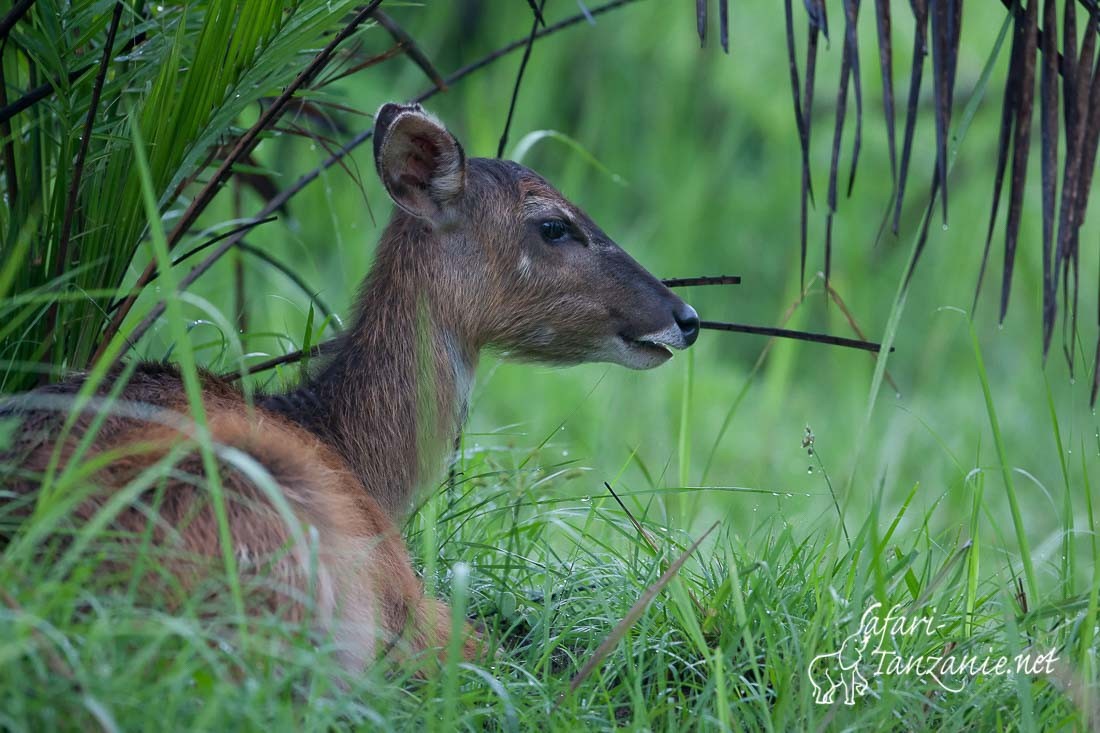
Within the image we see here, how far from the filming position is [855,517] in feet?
23.1

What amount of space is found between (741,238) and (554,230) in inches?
206

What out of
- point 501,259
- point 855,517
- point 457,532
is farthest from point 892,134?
point 855,517

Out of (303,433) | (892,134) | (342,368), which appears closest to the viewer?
(892,134)

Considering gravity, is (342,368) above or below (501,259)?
below

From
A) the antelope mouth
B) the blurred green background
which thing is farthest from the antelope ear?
the blurred green background

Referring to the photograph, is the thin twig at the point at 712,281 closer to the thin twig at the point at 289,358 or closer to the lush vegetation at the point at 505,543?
the lush vegetation at the point at 505,543

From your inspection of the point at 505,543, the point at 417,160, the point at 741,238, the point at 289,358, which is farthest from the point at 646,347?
the point at 741,238

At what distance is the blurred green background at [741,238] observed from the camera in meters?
7.69

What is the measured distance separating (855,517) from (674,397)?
→ 1533mm

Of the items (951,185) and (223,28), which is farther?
(951,185)

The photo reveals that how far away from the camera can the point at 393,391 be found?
Answer: 12.1 ft

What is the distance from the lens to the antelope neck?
3.65m

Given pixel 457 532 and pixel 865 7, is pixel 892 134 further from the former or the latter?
pixel 865 7

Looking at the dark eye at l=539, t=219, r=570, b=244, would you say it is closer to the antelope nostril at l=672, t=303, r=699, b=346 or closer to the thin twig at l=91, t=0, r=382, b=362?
the antelope nostril at l=672, t=303, r=699, b=346
